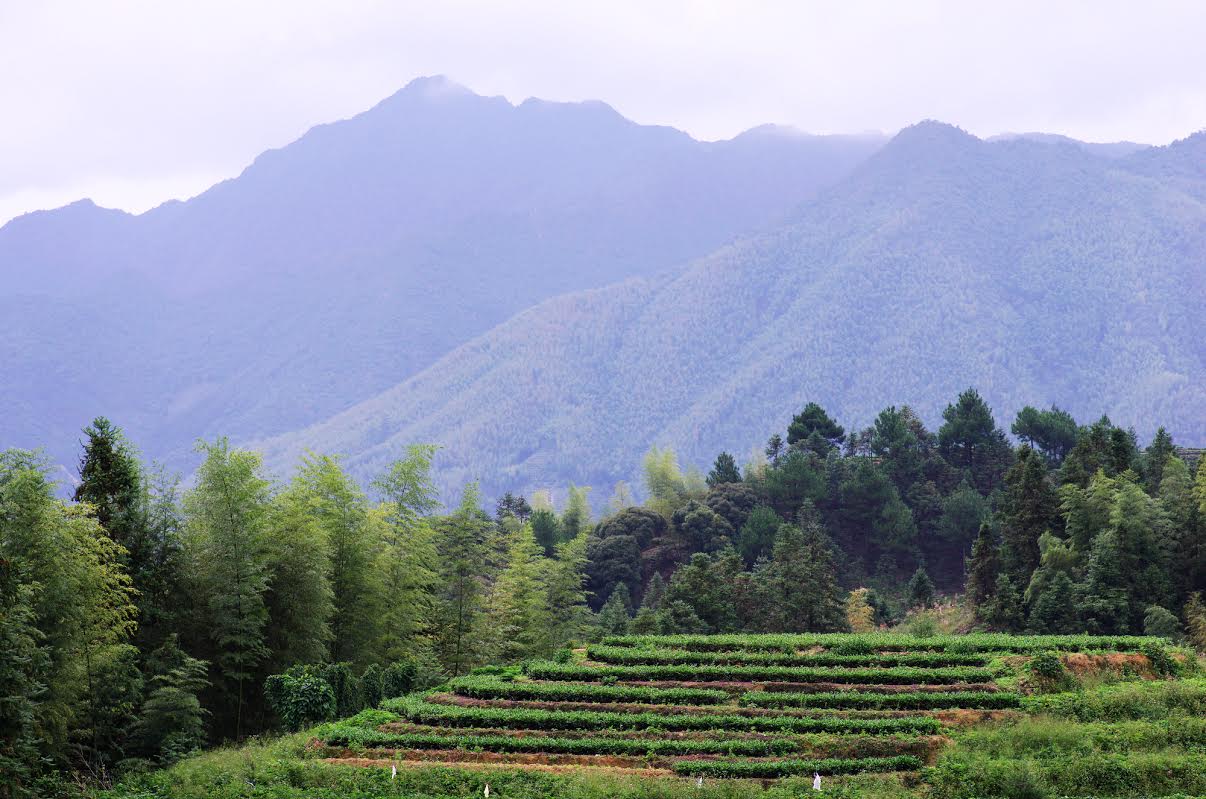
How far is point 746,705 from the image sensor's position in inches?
1214

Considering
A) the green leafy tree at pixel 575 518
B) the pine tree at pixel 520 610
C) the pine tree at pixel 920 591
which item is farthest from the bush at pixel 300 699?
the green leafy tree at pixel 575 518

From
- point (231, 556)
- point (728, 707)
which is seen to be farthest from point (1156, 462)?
point (231, 556)

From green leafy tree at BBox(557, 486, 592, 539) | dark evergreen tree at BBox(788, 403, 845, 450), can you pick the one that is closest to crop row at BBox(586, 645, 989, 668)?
green leafy tree at BBox(557, 486, 592, 539)

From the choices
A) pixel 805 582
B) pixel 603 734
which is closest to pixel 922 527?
pixel 805 582

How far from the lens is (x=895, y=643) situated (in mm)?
37312

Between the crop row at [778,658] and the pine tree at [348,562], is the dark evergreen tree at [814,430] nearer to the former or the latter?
the crop row at [778,658]

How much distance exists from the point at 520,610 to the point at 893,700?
2057cm

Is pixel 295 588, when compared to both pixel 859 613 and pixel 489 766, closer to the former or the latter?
pixel 489 766

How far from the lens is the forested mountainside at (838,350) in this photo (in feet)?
522

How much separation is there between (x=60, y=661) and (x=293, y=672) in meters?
6.85

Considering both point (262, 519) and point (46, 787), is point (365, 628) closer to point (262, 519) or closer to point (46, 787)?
point (262, 519)

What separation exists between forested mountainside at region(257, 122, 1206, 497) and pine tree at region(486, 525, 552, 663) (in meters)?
108

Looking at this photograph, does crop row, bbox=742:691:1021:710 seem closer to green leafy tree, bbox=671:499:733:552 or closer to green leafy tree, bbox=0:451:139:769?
green leafy tree, bbox=0:451:139:769

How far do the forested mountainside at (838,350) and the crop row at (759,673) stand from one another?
11744 cm
